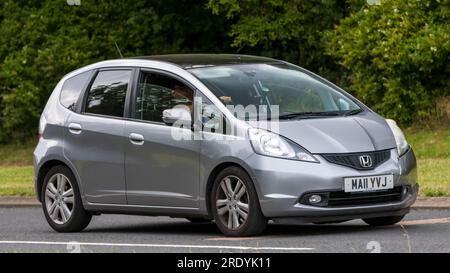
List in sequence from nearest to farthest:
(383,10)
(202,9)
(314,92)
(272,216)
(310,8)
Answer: (272,216), (314,92), (383,10), (310,8), (202,9)

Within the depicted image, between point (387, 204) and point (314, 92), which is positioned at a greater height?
point (314, 92)

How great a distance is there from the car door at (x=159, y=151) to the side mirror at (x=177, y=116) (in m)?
0.06

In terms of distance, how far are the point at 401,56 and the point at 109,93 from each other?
11138mm

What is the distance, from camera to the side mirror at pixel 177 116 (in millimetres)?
12445

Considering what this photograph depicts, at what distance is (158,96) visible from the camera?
42.7ft

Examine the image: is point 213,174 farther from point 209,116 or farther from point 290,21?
point 290,21

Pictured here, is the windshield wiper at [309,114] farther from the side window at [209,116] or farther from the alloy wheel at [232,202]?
the alloy wheel at [232,202]

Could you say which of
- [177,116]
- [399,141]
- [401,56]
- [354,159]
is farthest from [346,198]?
[401,56]

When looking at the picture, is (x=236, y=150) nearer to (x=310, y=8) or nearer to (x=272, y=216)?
(x=272, y=216)

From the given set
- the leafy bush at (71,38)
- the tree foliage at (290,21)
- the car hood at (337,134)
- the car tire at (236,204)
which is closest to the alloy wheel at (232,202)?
the car tire at (236,204)

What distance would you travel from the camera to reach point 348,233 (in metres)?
12.1
